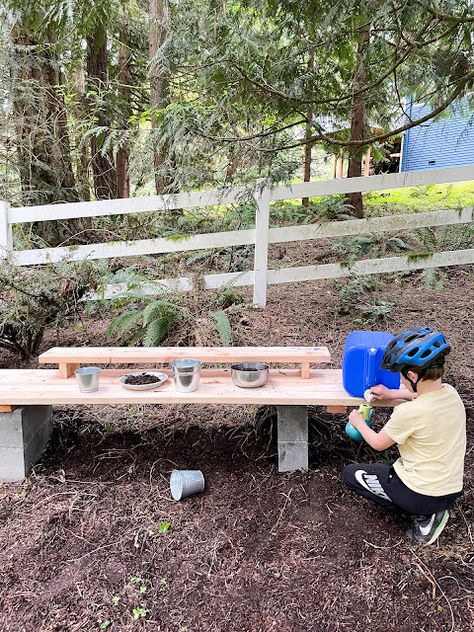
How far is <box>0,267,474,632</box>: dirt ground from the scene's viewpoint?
6.53 ft

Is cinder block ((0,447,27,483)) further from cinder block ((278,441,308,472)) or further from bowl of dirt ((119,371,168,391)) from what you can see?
cinder block ((278,441,308,472))

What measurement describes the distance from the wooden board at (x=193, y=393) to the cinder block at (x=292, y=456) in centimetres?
33

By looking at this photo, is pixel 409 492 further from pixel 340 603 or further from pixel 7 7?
pixel 7 7

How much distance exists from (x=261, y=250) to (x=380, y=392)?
317 cm

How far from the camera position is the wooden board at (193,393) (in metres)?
2.70


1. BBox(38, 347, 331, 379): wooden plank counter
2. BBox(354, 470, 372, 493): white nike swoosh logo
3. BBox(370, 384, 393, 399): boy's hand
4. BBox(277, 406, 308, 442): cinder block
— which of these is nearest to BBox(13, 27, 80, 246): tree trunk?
BBox(38, 347, 331, 379): wooden plank counter

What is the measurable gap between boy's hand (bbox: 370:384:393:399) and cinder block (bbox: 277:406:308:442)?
439 mm

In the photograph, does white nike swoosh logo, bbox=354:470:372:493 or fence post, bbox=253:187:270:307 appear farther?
fence post, bbox=253:187:270:307

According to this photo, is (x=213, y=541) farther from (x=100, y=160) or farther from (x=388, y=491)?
(x=100, y=160)

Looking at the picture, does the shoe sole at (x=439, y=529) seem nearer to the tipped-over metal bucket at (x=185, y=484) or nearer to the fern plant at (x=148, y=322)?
the tipped-over metal bucket at (x=185, y=484)

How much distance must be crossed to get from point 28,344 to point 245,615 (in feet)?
10.6

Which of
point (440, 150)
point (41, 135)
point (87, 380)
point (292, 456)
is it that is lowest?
point (292, 456)

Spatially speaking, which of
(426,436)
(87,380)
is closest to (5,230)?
(87,380)

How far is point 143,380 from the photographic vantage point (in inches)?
117
